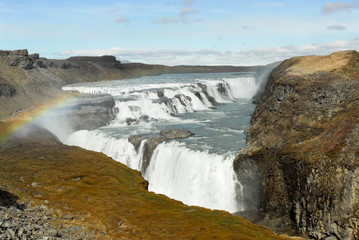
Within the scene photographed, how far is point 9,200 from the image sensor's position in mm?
16391

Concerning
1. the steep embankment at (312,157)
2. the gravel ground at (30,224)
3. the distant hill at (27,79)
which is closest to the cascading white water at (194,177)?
the steep embankment at (312,157)

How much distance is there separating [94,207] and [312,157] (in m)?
13.8

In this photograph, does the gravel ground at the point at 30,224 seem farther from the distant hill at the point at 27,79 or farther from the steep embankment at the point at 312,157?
the distant hill at the point at 27,79

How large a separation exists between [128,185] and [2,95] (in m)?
55.5

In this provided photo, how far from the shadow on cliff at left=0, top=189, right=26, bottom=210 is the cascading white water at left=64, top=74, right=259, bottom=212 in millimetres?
14391

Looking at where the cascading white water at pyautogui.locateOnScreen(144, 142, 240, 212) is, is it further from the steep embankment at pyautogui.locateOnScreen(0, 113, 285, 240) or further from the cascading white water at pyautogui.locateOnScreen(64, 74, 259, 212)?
the steep embankment at pyautogui.locateOnScreen(0, 113, 285, 240)

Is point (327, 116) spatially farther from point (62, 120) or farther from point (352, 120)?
point (62, 120)

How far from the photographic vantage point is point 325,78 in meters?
29.1

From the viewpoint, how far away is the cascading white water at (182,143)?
26.6m

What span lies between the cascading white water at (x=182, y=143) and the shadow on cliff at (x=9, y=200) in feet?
47.2

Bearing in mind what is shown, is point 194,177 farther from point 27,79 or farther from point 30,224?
point 27,79

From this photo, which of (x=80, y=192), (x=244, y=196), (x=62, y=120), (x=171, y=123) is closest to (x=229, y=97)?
(x=171, y=123)

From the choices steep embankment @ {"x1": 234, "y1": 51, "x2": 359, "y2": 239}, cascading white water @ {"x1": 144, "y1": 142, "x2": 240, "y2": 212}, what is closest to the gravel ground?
steep embankment @ {"x1": 234, "y1": 51, "x2": 359, "y2": 239}

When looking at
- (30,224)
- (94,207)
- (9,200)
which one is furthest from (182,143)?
(30,224)
